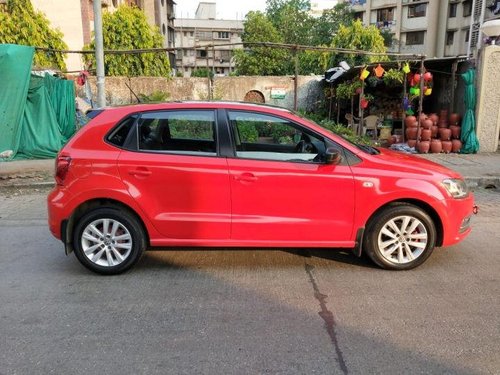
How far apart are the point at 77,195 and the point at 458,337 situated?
3.59 meters

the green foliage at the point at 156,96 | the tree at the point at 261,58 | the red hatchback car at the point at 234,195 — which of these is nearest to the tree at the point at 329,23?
the tree at the point at 261,58

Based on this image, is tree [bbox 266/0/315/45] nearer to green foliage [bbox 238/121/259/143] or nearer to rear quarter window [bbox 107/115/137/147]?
green foliage [bbox 238/121/259/143]

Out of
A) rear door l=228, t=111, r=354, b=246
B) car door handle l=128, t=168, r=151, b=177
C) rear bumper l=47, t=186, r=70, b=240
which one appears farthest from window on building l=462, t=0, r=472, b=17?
rear bumper l=47, t=186, r=70, b=240

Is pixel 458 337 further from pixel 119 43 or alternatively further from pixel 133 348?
pixel 119 43

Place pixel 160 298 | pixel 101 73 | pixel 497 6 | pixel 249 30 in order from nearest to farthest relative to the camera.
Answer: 1. pixel 160 298
2. pixel 101 73
3. pixel 497 6
4. pixel 249 30

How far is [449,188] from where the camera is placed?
4.60m

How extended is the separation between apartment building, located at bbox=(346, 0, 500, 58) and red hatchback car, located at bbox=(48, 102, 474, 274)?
160ft

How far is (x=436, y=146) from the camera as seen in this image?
1301 centimetres

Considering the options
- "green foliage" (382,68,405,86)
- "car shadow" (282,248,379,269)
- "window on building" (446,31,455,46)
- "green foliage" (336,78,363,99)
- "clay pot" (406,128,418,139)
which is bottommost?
"car shadow" (282,248,379,269)

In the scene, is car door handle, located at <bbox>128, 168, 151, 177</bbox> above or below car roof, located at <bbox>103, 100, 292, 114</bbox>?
below

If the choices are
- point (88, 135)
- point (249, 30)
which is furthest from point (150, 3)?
point (88, 135)

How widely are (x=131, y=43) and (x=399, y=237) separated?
24.6m

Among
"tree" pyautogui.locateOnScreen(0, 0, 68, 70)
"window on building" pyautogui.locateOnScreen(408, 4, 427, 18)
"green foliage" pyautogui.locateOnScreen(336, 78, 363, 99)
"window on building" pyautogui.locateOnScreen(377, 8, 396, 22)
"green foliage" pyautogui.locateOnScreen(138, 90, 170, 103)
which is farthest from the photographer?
"window on building" pyautogui.locateOnScreen(377, 8, 396, 22)

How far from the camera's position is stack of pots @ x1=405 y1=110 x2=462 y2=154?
42.8 ft
